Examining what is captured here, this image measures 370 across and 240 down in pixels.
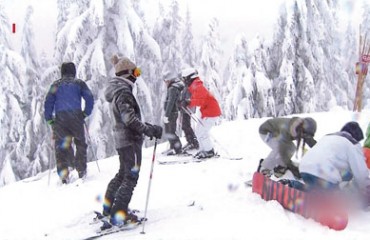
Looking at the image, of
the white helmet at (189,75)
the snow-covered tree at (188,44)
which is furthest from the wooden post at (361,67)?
the snow-covered tree at (188,44)

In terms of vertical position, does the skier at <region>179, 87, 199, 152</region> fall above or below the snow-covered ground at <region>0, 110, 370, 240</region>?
above

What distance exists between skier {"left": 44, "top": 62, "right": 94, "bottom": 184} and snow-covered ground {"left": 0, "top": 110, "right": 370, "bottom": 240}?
46 centimetres

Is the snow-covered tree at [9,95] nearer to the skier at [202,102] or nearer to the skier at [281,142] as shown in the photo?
the skier at [202,102]

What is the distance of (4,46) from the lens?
68.5ft

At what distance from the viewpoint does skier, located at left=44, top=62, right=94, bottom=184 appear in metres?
7.83

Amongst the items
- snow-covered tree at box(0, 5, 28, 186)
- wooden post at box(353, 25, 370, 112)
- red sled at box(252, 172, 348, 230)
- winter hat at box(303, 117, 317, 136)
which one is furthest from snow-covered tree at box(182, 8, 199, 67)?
red sled at box(252, 172, 348, 230)

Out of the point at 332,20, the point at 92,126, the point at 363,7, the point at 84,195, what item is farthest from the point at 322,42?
the point at 84,195

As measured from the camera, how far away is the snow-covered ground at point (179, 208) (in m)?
4.83

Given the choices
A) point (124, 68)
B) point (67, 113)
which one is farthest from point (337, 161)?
point (67, 113)

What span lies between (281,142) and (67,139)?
3.93 metres

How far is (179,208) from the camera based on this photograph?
19.6 ft

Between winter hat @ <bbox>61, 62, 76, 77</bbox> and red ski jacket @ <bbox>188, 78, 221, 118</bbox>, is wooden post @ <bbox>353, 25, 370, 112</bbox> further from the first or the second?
winter hat @ <bbox>61, 62, 76, 77</bbox>

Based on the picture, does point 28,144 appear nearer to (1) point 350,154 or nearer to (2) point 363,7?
(1) point 350,154

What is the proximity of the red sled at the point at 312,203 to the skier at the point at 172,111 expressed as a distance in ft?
13.5
